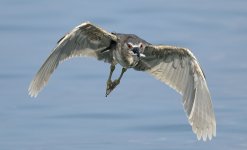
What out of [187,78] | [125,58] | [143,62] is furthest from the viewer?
[143,62]

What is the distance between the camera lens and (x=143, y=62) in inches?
875

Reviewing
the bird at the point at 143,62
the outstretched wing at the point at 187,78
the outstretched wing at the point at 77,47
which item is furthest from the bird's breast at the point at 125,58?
the outstretched wing at the point at 187,78

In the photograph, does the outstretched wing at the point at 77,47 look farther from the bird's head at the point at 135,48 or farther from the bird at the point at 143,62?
the bird's head at the point at 135,48

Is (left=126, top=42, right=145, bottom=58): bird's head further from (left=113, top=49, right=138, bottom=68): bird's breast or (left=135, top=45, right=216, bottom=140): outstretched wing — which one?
(left=135, top=45, right=216, bottom=140): outstretched wing

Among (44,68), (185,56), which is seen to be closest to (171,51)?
(185,56)

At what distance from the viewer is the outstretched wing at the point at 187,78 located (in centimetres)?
2184

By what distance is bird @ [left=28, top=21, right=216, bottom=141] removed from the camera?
840 inches

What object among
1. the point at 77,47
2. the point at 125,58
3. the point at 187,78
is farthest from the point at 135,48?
the point at 187,78

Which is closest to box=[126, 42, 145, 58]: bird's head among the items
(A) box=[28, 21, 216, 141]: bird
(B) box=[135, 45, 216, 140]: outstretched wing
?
(A) box=[28, 21, 216, 141]: bird

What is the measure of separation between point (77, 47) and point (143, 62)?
944mm

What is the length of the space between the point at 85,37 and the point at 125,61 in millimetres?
577

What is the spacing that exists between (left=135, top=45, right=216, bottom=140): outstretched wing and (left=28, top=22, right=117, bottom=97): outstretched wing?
0.55m

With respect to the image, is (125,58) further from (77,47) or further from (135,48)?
(77,47)

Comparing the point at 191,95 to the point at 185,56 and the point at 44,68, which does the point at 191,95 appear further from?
the point at 44,68
